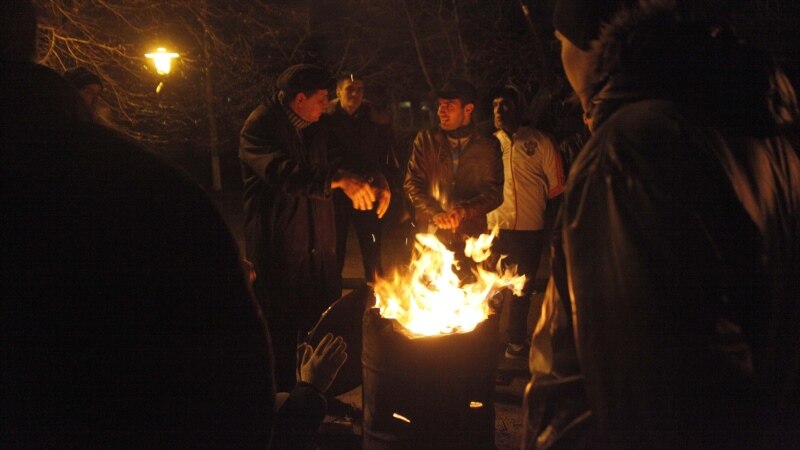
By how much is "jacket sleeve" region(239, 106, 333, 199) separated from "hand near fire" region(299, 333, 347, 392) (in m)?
2.70

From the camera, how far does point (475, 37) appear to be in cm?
1947

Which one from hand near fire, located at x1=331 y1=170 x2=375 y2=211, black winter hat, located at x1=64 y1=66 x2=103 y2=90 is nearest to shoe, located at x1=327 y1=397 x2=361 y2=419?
hand near fire, located at x1=331 y1=170 x2=375 y2=211

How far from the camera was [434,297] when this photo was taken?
3.94m

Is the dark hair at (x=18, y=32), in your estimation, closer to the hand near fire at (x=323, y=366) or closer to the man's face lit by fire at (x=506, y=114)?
the hand near fire at (x=323, y=366)

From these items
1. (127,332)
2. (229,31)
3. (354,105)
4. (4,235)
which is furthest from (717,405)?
(229,31)

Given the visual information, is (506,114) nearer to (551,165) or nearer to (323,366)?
(551,165)

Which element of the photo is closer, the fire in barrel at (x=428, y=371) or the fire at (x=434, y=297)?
the fire in barrel at (x=428, y=371)

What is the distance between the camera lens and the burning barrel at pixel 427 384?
11.4 feet

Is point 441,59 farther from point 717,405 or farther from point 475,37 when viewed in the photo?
point 717,405

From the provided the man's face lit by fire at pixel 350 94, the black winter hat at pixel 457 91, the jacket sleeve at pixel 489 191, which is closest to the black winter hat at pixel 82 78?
the man's face lit by fire at pixel 350 94

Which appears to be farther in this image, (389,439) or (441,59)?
(441,59)

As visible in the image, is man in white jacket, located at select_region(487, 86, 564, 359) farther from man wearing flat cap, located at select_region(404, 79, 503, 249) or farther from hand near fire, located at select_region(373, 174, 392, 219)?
hand near fire, located at select_region(373, 174, 392, 219)

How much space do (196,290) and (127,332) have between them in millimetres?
140

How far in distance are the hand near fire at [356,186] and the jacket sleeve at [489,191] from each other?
125 centimetres
